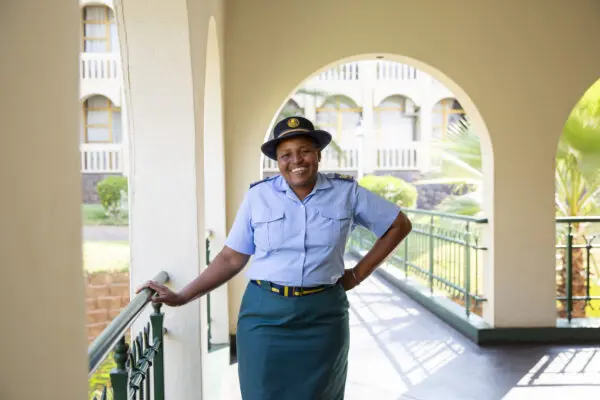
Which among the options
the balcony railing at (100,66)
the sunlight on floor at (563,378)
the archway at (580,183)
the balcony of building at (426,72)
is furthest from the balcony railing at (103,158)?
the sunlight on floor at (563,378)

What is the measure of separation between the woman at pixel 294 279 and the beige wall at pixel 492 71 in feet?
9.53

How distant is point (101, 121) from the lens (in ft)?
50.5

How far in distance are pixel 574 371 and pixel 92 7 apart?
14.3 metres

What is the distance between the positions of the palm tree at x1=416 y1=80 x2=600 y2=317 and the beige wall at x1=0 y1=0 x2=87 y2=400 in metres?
5.92

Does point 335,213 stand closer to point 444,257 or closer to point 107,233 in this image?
point 444,257

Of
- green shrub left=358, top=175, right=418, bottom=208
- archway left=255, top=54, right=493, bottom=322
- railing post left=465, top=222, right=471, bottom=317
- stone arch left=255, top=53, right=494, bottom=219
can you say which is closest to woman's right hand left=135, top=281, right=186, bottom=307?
stone arch left=255, top=53, right=494, bottom=219

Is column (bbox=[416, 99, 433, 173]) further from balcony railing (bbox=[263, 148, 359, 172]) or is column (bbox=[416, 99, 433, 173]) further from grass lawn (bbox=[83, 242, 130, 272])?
grass lawn (bbox=[83, 242, 130, 272])

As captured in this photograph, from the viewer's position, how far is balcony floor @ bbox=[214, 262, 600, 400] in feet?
13.5

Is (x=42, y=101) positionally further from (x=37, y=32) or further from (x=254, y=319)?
(x=254, y=319)

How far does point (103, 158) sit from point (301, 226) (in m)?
14.1

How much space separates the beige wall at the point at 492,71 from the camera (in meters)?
5.16

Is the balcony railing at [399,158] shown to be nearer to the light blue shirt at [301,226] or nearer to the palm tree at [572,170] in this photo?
the palm tree at [572,170]

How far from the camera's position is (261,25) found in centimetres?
514

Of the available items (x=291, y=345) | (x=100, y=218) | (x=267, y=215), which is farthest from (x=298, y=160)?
(x=100, y=218)
